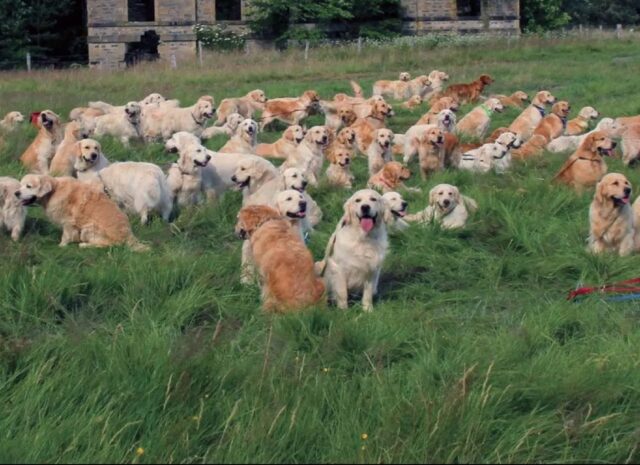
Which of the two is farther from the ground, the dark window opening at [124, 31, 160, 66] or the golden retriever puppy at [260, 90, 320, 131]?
the dark window opening at [124, 31, 160, 66]

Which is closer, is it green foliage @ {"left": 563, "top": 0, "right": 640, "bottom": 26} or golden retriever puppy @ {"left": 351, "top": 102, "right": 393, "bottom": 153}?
golden retriever puppy @ {"left": 351, "top": 102, "right": 393, "bottom": 153}

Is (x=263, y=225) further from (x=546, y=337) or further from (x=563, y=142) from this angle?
(x=563, y=142)

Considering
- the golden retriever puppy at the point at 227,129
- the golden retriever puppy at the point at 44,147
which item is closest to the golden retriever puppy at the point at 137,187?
the golden retriever puppy at the point at 44,147

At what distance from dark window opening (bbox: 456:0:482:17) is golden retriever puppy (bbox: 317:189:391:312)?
35.8 m

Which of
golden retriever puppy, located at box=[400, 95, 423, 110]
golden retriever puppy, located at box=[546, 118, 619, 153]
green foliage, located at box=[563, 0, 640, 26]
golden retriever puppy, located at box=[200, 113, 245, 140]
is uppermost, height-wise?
green foliage, located at box=[563, 0, 640, 26]

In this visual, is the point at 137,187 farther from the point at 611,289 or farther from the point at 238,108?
the point at 238,108

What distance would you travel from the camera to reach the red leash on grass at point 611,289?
6.51m

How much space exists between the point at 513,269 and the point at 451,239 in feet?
2.94

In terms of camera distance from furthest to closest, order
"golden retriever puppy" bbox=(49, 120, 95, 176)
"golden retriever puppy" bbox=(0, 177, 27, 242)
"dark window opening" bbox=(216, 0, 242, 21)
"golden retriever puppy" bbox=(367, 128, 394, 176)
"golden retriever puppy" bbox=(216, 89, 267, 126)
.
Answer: "dark window opening" bbox=(216, 0, 242, 21)
"golden retriever puppy" bbox=(216, 89, 267, 126)
"golden retriever puppy" bbox=(367, 128, 394, 176)
"golden retriever puppy" bbox=(49, 120, 95, 176)
"golden retriever puppy" bbox=(0, 177, 27, 242)

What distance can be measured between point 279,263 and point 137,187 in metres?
3.63

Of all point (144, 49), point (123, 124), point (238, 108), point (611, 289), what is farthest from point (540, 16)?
point (611, 289)

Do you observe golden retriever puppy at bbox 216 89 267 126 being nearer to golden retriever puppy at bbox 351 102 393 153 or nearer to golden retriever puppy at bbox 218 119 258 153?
golden retriever puppy at bbox 351 102 393 153

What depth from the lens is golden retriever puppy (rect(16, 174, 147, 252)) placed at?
8.51 m

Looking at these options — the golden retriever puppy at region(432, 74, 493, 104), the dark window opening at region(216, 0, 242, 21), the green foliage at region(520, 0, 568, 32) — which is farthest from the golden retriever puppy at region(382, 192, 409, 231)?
the green foliage at region(520, 0, 568, 32)
